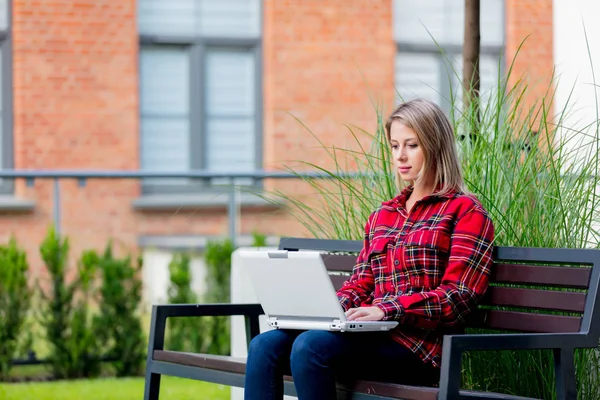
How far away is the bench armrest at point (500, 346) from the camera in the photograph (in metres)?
2.75

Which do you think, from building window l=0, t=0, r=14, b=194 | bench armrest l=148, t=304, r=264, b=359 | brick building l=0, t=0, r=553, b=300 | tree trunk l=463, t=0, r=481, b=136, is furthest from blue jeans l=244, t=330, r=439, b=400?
building window l=0, t=0, r=14, b=194

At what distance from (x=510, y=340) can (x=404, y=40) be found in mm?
8358

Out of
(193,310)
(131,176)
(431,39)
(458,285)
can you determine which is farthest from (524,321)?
(431,39)

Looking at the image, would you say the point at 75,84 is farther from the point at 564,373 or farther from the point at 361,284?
the point at 564,373

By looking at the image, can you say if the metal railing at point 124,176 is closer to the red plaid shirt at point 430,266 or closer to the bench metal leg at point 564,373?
the red plaid shirt at point 430,266

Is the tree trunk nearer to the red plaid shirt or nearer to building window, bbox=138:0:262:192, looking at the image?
the red plaid shirt

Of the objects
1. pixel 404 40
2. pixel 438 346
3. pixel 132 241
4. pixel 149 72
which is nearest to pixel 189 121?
pixel 149 72

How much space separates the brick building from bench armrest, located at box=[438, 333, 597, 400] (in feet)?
20.6

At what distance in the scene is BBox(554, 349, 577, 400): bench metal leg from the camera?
2.95m

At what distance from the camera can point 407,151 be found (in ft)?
10.8

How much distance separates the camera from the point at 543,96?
3723 millimetres

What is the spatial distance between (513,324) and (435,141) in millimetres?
545

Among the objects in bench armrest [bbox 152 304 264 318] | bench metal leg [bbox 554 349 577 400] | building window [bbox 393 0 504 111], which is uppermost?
building window [bbox 393 0 504 111]

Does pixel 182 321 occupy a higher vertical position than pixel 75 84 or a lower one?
lower
